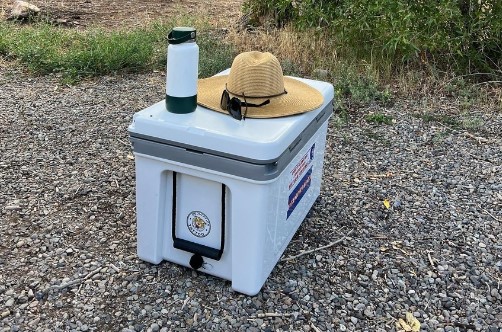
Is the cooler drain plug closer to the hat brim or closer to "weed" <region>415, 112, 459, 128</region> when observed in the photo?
the hat brim

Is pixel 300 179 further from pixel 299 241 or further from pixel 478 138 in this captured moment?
pixel 478 138

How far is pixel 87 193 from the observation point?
2861mm

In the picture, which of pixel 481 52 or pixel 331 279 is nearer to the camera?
pixel 331 279

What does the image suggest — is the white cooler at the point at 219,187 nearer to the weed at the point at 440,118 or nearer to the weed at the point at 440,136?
the weed at the point at 440,136

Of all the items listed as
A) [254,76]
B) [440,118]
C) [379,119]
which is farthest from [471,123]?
[254,76]

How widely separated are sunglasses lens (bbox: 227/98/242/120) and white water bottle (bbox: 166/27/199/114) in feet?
0.44

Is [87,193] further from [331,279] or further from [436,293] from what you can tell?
[436,293]

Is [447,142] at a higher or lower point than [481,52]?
lower

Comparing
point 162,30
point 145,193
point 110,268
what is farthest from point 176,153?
point 162,30

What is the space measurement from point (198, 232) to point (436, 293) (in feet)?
3.10

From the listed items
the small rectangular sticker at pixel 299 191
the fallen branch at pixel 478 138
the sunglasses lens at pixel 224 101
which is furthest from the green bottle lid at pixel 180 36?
the fallen branch at pixel 478 138

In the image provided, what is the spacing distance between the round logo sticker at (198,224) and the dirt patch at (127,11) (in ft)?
14.7

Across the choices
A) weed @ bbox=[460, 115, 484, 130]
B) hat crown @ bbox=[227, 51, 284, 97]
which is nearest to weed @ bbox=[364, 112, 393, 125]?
Result: weed @ bbox=[460, 115, 484, 130]

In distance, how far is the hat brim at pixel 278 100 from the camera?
2.11 meters
